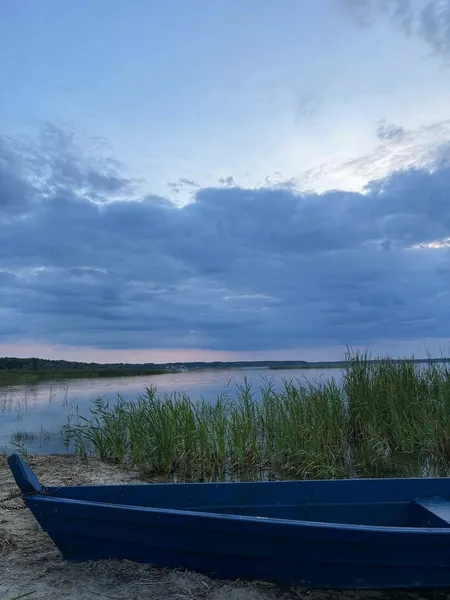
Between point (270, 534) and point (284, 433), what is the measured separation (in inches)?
168

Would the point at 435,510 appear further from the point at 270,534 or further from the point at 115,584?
the point at 115,584

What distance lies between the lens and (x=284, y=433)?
754cm

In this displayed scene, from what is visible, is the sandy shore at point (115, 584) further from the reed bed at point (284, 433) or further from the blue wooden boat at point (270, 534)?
the reed bed at point (284, 433)

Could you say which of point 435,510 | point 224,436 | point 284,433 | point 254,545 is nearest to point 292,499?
point 254,545

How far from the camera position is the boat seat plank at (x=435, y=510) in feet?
12.6

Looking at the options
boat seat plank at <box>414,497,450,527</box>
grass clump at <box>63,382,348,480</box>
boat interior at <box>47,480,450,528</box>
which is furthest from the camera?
grass clump at <box>63,382,348,480</box>

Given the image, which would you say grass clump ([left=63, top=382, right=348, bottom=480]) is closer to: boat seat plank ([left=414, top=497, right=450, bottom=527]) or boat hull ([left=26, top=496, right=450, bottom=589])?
boat seat plank ([left=414, top=497, right=450, bottom=527])

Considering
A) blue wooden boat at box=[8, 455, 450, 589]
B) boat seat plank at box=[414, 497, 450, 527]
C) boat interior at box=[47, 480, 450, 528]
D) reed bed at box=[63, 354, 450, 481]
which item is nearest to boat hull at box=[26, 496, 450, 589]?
blue wooden boat at box=[8, 455, 450, 589]

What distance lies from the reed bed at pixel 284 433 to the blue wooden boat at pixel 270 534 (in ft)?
9.07

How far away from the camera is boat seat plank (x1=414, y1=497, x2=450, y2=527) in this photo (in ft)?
12.6

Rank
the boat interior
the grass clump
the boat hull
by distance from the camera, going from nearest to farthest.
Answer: the boat hull → the boat interior → the grass clump

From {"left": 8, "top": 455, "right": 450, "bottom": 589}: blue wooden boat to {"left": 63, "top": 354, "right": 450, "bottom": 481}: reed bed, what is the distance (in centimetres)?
277

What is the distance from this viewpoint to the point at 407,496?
4.32 m

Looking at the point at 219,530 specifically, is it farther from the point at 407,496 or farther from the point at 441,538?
the point at 407,496
